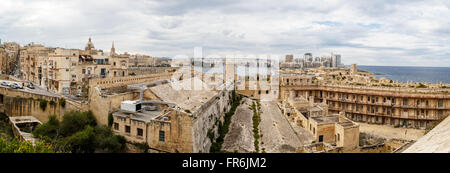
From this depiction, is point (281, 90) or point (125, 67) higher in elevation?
point (125, 67)

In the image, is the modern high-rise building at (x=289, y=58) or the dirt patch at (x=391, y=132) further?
the modern high-rise building at (x=289, y=58)

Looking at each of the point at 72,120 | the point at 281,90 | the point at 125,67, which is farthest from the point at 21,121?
the point at 281,90

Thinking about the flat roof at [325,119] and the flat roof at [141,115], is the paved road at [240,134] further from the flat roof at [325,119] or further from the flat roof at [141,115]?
the flat roof at [325,119]

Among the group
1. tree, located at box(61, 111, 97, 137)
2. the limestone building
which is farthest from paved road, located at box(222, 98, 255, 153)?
tree, located at box(61, 111, 97, 137)

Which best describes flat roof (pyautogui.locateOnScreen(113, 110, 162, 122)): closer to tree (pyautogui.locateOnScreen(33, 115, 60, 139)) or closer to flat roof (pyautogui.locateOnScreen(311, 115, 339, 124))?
tree (pyautogui.locateOnScreen(33, 115, 60, 139))

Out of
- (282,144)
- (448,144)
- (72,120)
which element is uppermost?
(448,144)

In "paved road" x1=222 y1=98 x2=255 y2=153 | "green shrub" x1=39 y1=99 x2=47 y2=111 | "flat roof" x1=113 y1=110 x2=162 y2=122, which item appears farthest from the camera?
"green shrub" x1=39 y1=99 x2=47 y2=111

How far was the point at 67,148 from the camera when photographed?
23547mm

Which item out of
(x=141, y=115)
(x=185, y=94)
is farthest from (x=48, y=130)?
(x=185, y=94)

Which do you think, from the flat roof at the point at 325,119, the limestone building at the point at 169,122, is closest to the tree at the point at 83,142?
the limestone building at the point at 169,122

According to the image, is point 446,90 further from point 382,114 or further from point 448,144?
point 448,144

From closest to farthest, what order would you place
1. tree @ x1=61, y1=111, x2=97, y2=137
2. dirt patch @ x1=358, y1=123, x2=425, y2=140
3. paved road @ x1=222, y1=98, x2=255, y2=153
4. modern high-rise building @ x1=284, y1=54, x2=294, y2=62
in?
paved road @ x1=222, y1=98, x2=255, y2=153
tree @ x1=61, y1=111, x2=97, y2=137
dirt patch @ x1=358, y1=123, x2=425, y2=140
modern high-rise building @ x1=284, y1=54, x2=294, y2=62

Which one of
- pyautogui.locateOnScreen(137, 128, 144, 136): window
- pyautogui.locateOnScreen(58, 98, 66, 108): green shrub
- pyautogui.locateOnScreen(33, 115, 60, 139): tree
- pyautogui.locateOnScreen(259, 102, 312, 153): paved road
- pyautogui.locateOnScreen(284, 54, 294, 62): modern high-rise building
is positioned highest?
pyautogui.locateOnScreen(284, 54, 294, 62): modern high-rise building
